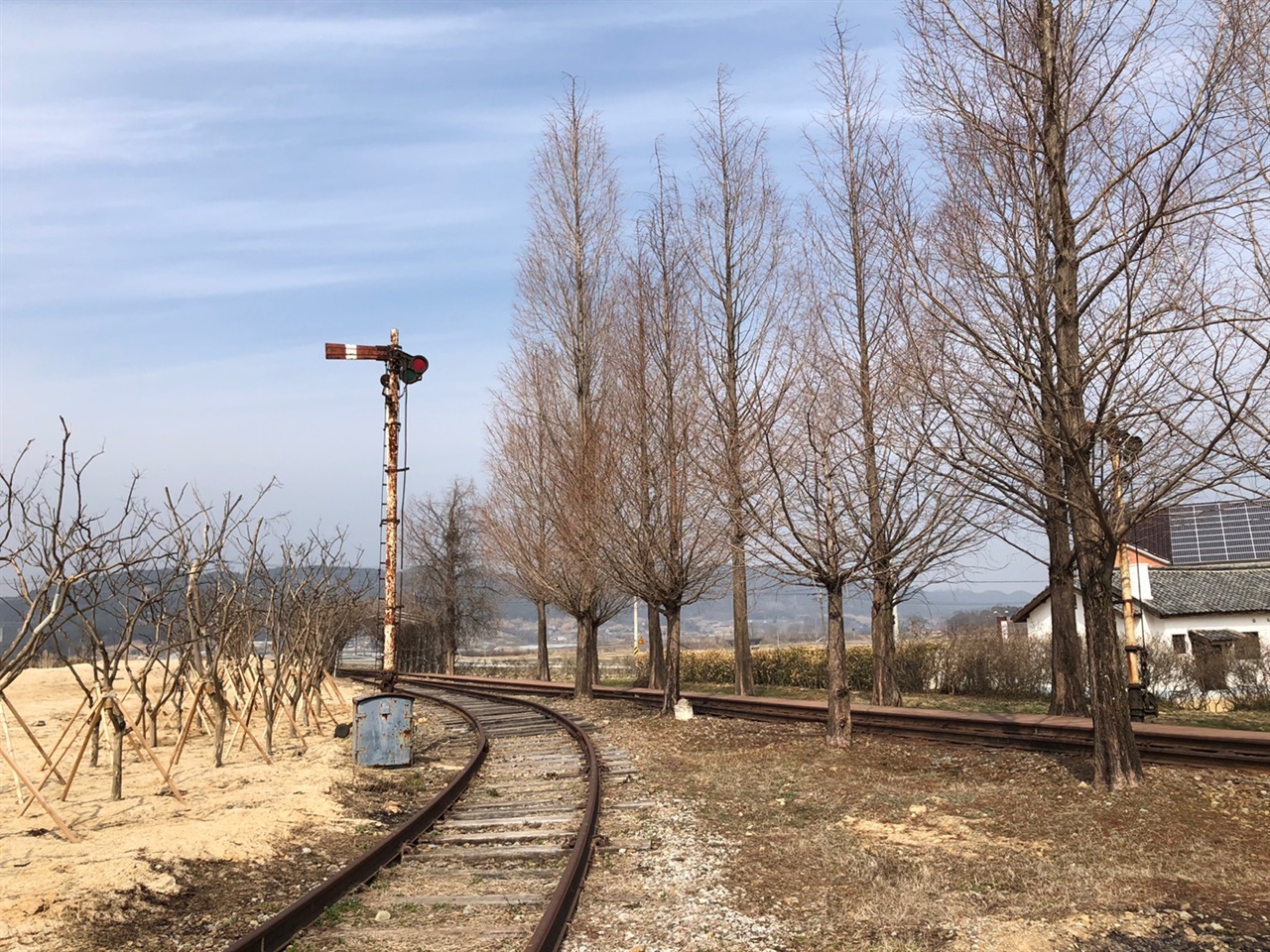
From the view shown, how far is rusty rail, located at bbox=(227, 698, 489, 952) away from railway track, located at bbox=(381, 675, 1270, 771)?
6.69 metres

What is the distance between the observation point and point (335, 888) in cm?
644

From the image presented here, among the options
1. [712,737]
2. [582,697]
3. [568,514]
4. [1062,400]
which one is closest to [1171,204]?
[1062,400]

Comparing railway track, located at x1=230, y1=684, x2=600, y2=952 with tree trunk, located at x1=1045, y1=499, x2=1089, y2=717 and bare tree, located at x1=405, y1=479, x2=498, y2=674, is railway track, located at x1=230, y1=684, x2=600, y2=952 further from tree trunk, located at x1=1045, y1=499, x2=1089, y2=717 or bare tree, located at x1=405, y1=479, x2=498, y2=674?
bare tree, located at x1=405, y1=479, x2=498, y2=674

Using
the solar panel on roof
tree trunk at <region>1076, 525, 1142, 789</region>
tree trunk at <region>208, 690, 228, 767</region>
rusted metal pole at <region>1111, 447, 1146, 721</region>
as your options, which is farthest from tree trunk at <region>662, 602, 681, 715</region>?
the solar panel on roof

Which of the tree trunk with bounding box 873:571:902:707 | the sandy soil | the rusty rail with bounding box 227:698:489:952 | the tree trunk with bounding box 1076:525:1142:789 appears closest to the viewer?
the rusty rail with bounding box 227:698:489:952

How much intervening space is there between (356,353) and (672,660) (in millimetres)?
8327

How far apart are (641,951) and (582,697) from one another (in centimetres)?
1826

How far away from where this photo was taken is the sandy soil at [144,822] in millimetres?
6254

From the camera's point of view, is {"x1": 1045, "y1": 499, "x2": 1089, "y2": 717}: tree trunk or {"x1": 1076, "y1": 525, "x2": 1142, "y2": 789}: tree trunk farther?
{"x1": 1045, "y1": 499, "x2": 1089, "y2": 717}: tree trunk

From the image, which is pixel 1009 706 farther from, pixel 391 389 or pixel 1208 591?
pixel 1208 591

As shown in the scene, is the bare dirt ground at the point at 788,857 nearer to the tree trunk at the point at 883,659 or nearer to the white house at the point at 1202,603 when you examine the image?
the tree trunk at the point at 883,659

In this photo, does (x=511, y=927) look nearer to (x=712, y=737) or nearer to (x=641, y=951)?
(x=641, y=951)

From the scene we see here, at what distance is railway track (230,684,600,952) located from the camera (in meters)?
5.65

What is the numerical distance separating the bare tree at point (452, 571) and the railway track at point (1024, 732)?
96.5 feet
